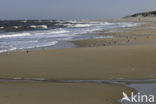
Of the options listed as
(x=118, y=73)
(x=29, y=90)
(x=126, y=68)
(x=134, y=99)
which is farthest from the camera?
(x=126, y=68)

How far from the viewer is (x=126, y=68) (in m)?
11.8

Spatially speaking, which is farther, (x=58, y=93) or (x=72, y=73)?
(x=72, y=73)

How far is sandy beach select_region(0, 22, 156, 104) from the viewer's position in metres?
7.98

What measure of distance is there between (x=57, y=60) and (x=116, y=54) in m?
2.95

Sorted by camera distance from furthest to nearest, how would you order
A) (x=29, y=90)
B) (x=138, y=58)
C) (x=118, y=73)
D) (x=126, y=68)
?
(x=138, y=58), (x=126, y=68), (x=118, y=73), (x=29, y=90)

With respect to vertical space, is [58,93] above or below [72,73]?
above

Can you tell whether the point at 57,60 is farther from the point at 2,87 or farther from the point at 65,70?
the point at 2,87

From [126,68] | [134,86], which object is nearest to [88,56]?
[126,68]

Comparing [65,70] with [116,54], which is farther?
[116,54]

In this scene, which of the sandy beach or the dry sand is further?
the sandy beach

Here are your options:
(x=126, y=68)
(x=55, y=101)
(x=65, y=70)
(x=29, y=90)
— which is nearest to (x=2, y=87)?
(x=29, y=90)

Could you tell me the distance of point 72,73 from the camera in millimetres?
11078

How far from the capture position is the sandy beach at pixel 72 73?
7.98 metres

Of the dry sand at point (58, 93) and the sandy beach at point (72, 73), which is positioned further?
the sandy beach at point (72, 73)
